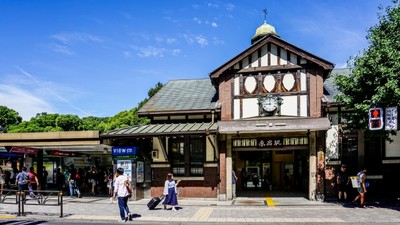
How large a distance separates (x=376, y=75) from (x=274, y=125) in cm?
467

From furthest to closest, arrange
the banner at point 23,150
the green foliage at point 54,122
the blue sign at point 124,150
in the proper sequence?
the green foliage at point 54,122 < the banner at point 23,150 < the blue sign at point 124,150

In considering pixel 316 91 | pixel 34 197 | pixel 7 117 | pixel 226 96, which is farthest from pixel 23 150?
pixel 7 117

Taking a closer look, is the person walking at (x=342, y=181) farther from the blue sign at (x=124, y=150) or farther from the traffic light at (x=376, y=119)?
the blue sign at (x=124, y=150)

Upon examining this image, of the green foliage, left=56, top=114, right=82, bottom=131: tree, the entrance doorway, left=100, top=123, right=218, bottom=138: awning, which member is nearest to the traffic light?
left=100, top=123, right=218, bottom=138: awning

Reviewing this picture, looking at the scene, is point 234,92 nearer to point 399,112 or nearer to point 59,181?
point 399,112

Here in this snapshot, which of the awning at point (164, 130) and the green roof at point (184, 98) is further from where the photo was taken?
the green roof at point (184, 98)

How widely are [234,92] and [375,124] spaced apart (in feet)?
23.0

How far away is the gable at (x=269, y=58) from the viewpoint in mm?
17062

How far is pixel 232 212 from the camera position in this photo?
13766 millimetres

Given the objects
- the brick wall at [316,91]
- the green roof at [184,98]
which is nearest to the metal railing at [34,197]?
the green roof at [184,98]

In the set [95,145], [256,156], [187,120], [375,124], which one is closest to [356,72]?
[375,124]

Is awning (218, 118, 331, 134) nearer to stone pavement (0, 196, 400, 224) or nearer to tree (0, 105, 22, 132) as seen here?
stone pavement (0, 196, 400, 224)

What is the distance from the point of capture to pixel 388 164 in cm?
1680

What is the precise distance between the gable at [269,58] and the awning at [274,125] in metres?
2.57
